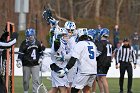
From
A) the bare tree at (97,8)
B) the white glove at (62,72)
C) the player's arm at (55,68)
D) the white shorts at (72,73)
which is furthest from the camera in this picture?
the bare tree at (97,8)

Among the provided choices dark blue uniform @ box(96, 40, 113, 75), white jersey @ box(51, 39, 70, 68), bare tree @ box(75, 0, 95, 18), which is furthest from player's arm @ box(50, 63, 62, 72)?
bare tree @ box(75, 0, 95, 18)

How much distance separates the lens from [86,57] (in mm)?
15031

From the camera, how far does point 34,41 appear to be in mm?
19719

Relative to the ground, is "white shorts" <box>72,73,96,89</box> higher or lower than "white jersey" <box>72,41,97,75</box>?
lower

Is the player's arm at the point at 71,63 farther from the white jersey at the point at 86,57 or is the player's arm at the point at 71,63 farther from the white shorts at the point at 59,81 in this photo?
the white shorts at the point at 59,81

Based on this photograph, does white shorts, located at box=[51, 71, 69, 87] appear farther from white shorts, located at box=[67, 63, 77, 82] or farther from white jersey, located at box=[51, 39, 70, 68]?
white shorts, located at box=[67, 63, 77, 82]

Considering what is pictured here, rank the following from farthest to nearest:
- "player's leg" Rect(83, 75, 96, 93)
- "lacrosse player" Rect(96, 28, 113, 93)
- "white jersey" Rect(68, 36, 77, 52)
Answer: "lacrosse player" Rect(96, 28, 113, 93), "white jersey" Rect(68, 36, 77, 52), "player's leg" Rect(83, 75, 96, 93)

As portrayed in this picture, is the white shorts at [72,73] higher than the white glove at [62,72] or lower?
lower

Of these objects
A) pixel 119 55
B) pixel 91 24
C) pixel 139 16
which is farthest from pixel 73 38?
pixel 139 16

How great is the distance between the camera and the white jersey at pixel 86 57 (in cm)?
1493

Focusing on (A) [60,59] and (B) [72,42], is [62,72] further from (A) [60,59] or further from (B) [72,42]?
(B) [72,42]

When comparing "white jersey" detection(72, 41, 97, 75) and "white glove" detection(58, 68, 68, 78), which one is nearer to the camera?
"white glove" detection(58, 68, 68, 78)

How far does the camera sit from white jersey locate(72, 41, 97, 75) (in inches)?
588

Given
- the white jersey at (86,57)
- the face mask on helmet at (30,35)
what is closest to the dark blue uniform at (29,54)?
the face mask on helmet at (30,35)
